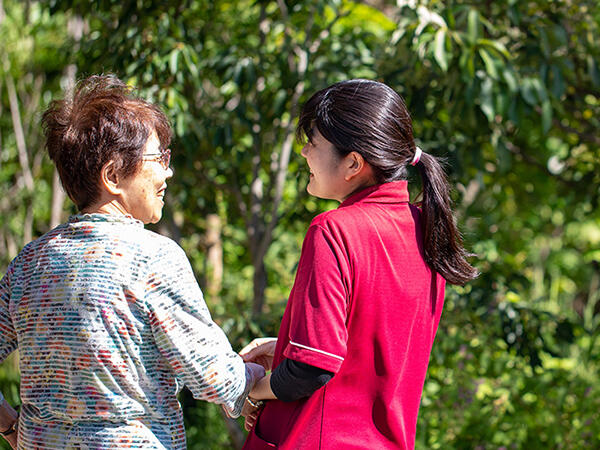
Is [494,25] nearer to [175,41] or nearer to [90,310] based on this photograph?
[175,41]

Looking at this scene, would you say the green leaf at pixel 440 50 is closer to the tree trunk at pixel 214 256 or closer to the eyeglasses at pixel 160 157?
the eyeglasses at pixel 160 157

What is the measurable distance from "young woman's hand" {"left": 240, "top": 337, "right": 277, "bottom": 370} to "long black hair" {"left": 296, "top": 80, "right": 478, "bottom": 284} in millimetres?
438

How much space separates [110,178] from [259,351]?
55cm

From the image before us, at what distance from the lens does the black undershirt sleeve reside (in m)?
1.37

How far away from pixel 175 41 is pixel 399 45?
0.90 m

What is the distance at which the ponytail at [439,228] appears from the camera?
5.10ft

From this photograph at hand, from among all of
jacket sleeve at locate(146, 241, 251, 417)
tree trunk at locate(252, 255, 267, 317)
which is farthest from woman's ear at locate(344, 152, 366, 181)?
tree trunk at locate(252, 255, 267, 317)

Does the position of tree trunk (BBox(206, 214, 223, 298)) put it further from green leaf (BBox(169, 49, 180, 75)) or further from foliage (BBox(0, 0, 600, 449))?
green leaf (BBox(169, 49, 180, 75))

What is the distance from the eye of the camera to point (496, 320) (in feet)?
10.0

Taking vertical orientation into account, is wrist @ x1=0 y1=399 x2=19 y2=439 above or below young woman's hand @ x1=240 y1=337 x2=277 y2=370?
below

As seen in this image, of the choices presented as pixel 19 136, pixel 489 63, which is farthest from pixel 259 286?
pixel 19 136

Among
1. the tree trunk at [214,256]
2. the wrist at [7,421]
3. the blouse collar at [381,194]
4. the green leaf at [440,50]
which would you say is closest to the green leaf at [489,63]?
the green leaf at [440,50]

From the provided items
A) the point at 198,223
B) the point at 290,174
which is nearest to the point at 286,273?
the point at 198,223

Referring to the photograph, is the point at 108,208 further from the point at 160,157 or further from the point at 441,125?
the point at 441,125
